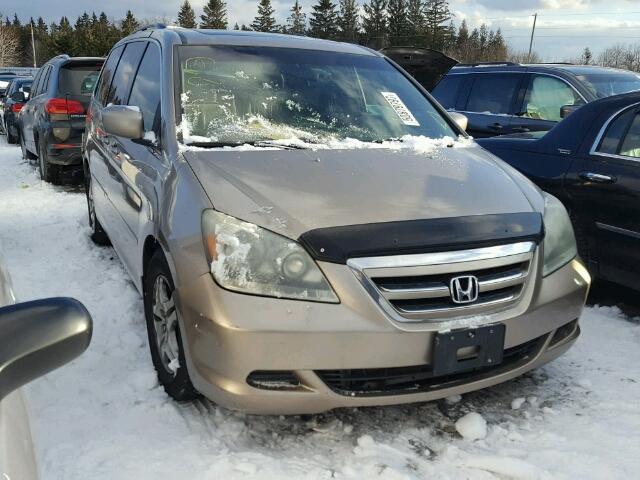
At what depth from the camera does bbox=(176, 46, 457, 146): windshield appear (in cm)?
315

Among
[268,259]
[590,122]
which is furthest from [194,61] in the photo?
[590,122]

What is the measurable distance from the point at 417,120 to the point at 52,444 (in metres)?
2.56

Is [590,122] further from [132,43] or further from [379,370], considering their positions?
[132,43]

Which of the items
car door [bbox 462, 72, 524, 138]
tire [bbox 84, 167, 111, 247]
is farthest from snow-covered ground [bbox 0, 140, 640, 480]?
car door [bbox 462, 72, 524, 138]

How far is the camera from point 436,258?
2336 mm

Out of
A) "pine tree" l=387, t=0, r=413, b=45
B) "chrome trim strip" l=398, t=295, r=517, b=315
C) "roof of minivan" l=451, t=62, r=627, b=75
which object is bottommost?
"chrome trim strip" l=398, t=295, r=517, b=315

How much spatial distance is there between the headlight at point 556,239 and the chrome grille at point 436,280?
0.25 metres

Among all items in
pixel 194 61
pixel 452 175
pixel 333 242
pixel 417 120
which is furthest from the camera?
pixel 417 120

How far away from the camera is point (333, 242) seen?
2.29m

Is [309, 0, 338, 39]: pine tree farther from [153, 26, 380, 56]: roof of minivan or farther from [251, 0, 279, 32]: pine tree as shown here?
[153, 26, 380, 56]: roof of minivan

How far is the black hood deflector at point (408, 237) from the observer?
2.28m

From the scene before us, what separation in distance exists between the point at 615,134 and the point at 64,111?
6525 mm

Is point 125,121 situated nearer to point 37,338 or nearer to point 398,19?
point 37,338

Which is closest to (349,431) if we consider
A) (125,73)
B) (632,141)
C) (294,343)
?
(294,343)
